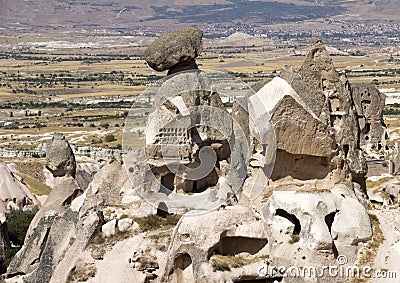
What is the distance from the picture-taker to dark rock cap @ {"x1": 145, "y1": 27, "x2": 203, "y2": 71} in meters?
19.2

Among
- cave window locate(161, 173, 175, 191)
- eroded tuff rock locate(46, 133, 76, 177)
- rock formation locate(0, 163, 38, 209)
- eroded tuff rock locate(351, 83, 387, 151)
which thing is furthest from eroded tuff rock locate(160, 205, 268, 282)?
eroded tuff rock locate(351, 83, 387, 151)

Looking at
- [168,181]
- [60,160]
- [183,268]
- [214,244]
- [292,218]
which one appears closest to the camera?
[214,244]

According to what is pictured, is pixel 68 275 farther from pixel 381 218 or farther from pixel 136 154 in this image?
pixel 381 218

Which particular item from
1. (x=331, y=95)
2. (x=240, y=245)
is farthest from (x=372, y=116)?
(x=240, y=245)

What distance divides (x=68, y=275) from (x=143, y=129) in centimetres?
480

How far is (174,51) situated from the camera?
1916 centimetres

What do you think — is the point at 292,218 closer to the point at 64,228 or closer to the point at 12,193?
the point at 64,228

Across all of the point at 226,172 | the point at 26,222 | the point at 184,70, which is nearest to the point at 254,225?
the point at 226,172

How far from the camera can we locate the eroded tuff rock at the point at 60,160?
22344 mm

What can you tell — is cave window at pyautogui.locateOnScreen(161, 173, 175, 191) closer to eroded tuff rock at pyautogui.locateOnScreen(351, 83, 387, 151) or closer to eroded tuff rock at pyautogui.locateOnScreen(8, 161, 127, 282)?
eroded tuff rock at pyautogui.locateOnScreen(8, 161, 127, 282)

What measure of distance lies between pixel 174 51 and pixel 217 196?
4032 mm

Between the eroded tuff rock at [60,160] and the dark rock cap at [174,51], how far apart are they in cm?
452

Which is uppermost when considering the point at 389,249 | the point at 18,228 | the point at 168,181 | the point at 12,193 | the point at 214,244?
the point at 214,244

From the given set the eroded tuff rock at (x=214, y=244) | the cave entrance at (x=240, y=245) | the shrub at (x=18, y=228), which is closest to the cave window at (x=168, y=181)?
the eroded tuff rock at (x=214, y=244)
